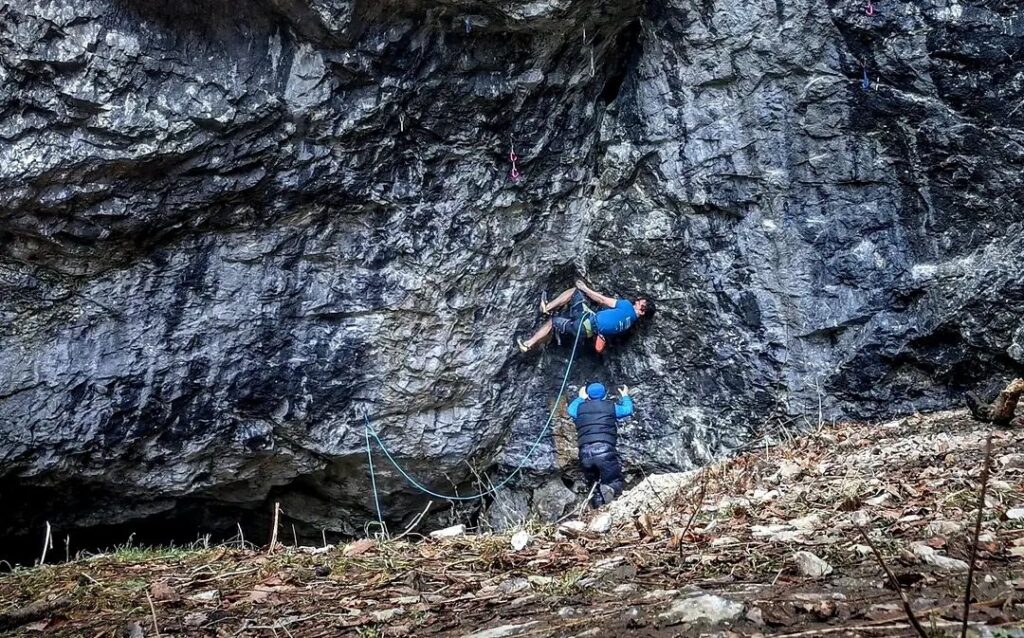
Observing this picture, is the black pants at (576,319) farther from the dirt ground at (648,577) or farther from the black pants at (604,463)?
the dirt ground at (648,577)

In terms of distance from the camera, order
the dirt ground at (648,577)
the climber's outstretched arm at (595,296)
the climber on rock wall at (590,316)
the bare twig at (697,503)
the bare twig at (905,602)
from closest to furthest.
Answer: the bare twig at (905,602) → the dirt ground at (648,577) → the bare twig at (697,503) → the climber on rock wall at (590,316) → the climber's outstretched arm at (595,296)

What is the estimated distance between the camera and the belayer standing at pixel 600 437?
24.0ft

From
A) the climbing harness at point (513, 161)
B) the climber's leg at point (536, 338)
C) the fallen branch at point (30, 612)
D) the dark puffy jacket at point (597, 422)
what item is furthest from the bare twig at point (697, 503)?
the climbing harness at point (513, 161)

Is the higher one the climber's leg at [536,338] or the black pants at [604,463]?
the climber's leg at [536,338]

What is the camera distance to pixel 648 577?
256cm

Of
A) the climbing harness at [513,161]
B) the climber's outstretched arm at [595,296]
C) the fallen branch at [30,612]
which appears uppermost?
the climbing harness at [513,161]

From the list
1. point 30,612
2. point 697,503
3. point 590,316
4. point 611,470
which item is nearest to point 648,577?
point 697,503

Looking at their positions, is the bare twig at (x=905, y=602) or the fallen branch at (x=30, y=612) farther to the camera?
the fallen branch at (x=30, y=612)

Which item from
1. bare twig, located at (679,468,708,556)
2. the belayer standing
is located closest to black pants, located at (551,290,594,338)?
the belayer standing

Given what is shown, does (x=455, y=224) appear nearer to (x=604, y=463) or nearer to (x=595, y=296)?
(x=595, y=296)

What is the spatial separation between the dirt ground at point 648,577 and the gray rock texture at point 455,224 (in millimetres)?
2543

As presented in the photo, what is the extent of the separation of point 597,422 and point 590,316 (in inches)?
37.8

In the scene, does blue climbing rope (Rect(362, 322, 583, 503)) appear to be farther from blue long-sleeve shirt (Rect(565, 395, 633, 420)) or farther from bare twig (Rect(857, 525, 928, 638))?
bare twig (Rect(857, 525, 928, 638))

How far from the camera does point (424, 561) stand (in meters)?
3.13
